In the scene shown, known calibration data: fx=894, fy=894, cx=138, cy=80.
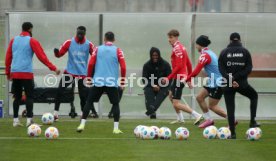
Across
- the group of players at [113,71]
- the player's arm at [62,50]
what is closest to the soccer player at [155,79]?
the group of players at [113,71]

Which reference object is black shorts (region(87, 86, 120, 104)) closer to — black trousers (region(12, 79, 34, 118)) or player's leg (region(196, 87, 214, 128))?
black trousers (region(12, 79, 34, 118))

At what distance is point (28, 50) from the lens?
1898 cm

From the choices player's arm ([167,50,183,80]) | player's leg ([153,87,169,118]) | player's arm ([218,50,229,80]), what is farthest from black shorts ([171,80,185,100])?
player's arm ([218,50,229,80])

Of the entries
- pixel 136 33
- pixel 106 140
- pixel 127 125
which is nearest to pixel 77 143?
pixel 106 140

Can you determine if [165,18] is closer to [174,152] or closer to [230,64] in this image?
[230,64]

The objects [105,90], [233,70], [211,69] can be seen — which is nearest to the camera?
[233,70]

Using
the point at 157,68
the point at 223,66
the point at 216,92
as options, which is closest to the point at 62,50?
the point at 216,92

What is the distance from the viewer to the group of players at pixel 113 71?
16875 millimetres

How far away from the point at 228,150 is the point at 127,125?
5.76 m

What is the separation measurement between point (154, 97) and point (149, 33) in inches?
72.0

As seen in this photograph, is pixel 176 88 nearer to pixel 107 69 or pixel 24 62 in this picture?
pixel 107 69

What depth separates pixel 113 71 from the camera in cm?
1777

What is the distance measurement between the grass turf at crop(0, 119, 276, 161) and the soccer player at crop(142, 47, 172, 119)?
15.2 ft

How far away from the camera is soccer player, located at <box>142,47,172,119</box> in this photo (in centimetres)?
2333
